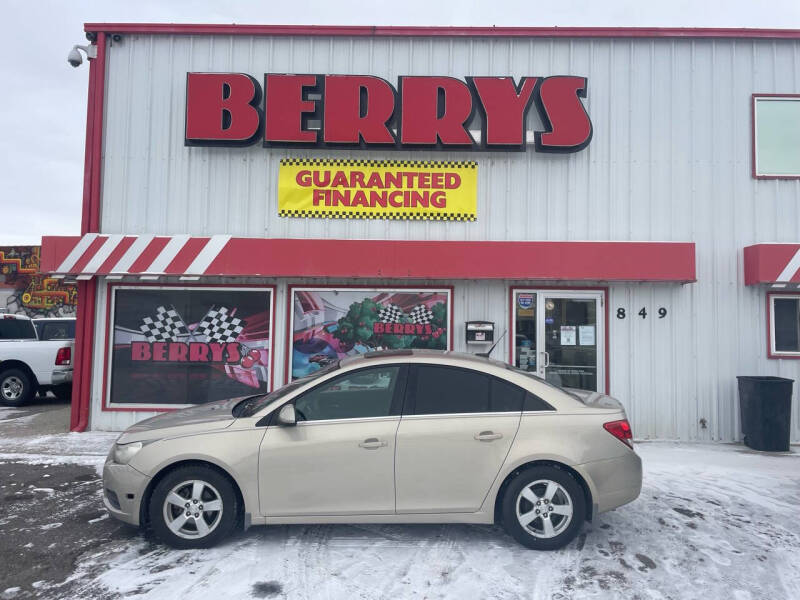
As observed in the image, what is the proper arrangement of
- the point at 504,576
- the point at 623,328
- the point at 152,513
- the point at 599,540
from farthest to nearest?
the point at 623,328 → the point at 599,540 → the point at 152,513 → the point at 504,576

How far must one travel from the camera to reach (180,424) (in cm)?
444

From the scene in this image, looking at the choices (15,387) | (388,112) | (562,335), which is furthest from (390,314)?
(15,387)

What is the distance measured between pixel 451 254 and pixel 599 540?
4572mm

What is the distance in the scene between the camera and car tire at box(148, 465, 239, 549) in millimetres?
4223

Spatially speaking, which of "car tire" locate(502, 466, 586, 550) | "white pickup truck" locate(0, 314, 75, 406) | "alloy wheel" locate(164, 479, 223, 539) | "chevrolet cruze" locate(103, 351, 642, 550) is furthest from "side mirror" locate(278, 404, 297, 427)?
"white pickup truck" locate(0, 314, 75, 406)

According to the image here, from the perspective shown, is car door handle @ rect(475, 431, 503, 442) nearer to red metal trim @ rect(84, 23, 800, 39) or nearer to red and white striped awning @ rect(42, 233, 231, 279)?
red and white striped awning @ rect(42, 233, 231, 279)

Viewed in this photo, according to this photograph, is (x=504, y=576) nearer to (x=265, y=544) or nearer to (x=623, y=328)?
(x=265, y=544)

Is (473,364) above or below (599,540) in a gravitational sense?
above

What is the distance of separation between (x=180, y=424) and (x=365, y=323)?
4527mm

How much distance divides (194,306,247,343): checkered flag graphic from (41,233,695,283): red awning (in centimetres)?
84

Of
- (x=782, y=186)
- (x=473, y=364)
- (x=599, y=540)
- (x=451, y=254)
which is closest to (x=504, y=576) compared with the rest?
(x=599, y=540)

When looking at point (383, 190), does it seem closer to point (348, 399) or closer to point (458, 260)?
point (458, 260)

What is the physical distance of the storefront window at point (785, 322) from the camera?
8.53 metres

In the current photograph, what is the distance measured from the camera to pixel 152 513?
421 centimetres
